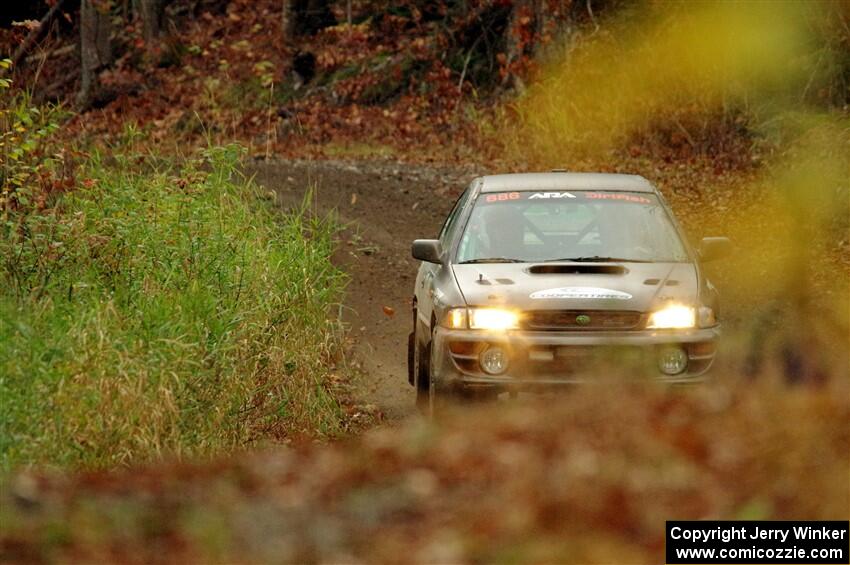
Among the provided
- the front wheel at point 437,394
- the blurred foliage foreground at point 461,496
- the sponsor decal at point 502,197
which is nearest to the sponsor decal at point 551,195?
the sponsor decal at point 502,197

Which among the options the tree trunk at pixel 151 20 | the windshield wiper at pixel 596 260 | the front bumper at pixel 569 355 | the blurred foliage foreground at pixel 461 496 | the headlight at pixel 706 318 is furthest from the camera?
the tree trunk at pixel 151 20

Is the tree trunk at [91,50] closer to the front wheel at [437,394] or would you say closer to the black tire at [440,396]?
the front wheel at [437,394]

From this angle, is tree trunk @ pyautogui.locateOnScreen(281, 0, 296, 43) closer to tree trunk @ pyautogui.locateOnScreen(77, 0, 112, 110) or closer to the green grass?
tree trunk @ pyautogui.locateOnScreen(77, 0, 112, 110)

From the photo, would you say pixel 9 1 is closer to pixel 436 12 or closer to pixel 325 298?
pixel 436 12

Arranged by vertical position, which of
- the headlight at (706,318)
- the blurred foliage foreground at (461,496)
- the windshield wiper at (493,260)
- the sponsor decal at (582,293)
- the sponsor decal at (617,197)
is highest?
the sponsor decal at (617,197)

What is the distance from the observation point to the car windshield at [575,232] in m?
9.53

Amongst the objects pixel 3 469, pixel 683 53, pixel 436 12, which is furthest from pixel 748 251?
pixel 436 12

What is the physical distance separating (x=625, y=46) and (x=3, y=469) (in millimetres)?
20755

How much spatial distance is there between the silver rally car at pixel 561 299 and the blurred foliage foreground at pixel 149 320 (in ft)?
4.13

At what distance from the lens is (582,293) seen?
8555 mm

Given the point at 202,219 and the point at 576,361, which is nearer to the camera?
the point at 576,361

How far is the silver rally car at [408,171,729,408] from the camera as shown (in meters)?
8.42

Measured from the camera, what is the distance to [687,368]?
8.50 meters

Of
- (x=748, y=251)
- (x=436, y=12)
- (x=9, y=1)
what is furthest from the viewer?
(x=9, y=1)
